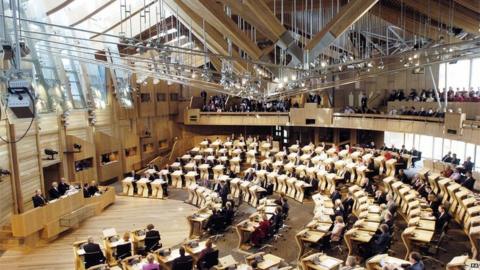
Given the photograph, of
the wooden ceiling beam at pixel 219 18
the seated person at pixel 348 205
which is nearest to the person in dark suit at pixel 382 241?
the seated person at pixel 348 205

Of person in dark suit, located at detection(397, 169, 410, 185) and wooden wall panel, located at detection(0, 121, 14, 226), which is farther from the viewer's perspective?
person in dark suit, located at detection(397, 169, 410, 185)

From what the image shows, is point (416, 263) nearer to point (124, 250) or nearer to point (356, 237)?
point (356, 237)

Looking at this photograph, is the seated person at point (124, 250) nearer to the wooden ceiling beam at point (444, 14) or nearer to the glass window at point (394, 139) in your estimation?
the wooden ceiling beam at point (444, 14)

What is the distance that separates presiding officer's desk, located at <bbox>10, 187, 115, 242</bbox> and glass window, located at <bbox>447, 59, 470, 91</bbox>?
18311mm

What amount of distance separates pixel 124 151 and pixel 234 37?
14.6m

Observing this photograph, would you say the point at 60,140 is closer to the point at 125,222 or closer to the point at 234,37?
the point at 125,222

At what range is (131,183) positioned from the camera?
1972 cm

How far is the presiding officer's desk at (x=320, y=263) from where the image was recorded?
368 inches

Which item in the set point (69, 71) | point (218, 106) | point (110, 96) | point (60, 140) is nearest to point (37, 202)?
point (60, 140)

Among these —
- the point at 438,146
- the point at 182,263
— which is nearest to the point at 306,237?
the point at 182,263

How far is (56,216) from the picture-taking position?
1425 cm

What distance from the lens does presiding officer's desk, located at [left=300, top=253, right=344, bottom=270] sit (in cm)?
934

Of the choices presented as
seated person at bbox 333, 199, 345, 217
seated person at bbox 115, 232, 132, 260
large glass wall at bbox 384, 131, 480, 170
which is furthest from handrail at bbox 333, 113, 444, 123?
seated person at bbox 115, 232, 132, 260

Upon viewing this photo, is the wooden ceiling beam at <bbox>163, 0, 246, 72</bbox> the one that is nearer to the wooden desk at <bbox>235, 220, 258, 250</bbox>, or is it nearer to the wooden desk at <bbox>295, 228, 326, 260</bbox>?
the wooden desk at <bbox>235, 220, 258, 250</bbox>
